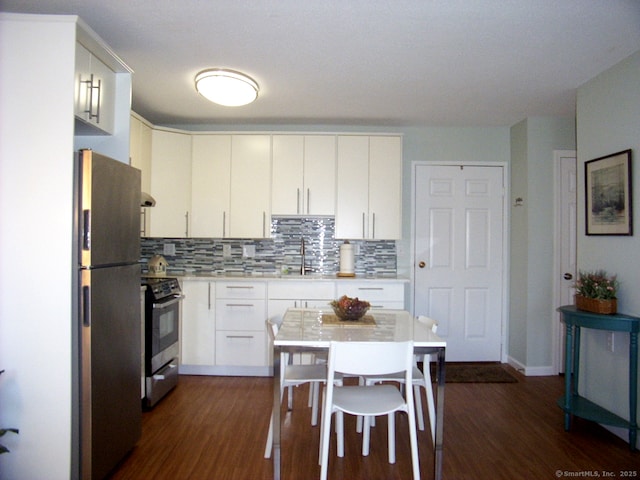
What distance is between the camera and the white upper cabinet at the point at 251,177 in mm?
3639

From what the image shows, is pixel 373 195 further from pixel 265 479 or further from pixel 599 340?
pixel 265 479

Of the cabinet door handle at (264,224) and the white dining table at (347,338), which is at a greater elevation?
the cabinet door handle at (264,224)

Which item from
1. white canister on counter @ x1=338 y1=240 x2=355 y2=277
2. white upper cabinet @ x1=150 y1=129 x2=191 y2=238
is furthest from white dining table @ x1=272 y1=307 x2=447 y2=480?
white upper cabinet @ x1=150 y1=129 x2=191 y2=238

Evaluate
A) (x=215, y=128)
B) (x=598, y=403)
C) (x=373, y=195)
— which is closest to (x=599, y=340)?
(x=598, y=403)

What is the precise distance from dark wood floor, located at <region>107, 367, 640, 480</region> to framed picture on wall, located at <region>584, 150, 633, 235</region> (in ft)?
4.56

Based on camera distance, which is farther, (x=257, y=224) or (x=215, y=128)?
(x=215, y=128)

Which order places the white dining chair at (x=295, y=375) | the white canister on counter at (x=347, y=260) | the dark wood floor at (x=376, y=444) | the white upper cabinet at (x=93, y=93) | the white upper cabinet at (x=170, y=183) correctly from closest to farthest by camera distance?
the white upper cabinet at (x=93, y=93), the dark wood floor at (x=376, y=444), the white dining chair at (x=295, y=375), the white upper cabinet at (x=170, y=183), the white canister on counter at (x=347, y=260)

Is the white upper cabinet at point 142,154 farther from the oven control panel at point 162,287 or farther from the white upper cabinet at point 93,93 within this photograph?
the white upper cabinet at point 93,93

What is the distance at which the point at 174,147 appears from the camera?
3.56 meters

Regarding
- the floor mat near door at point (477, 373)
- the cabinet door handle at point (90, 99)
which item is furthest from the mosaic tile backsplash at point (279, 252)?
the cabinet door handle at point (90, 99)

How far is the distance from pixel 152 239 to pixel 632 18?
416 centimetres

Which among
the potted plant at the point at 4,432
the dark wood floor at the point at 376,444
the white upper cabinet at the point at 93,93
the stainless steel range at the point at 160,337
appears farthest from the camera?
the stainless steel range at the point at 160,337

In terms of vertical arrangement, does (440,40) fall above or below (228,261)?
above

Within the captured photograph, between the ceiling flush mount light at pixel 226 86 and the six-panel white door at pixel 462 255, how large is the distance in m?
2.02
